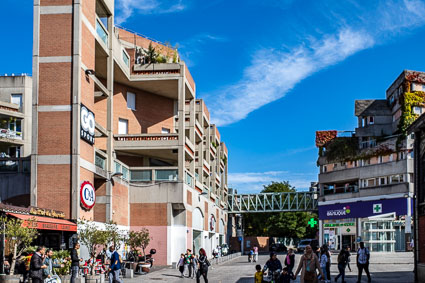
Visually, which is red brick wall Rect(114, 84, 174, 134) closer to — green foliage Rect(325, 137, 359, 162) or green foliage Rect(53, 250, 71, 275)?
green foliage Rect(53, 250, 71, 275)

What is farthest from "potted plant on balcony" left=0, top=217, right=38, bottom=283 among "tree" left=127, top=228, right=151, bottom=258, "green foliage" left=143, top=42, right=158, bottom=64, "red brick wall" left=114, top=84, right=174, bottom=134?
"green foliage" left=143, top=42, right=158, bottom=64

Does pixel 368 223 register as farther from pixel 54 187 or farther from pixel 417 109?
pixel 54 187

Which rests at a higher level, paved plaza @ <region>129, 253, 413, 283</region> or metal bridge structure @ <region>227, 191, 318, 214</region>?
metal bridge structure @ <region>227, 191, 318, 214</region>

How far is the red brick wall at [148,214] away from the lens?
42.0 metres

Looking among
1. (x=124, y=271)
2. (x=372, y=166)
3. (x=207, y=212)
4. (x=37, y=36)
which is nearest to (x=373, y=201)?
(x=372, y=166)

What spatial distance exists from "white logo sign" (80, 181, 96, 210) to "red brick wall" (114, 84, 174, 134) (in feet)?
42.3

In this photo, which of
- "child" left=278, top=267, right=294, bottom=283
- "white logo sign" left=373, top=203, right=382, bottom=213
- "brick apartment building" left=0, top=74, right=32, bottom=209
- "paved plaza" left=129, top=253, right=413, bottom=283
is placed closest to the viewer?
"child" left=278, top=267, right=294, bottom=283

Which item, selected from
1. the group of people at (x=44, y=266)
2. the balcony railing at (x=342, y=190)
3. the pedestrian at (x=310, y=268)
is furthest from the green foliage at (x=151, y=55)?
the balcony railing at (x=342, y=190)

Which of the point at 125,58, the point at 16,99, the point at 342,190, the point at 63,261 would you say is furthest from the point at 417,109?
the point at 63,261

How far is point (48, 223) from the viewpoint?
80.3ft

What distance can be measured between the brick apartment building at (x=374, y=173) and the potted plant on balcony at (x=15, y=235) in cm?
4004

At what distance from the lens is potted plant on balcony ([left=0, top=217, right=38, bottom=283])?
68.1 feet

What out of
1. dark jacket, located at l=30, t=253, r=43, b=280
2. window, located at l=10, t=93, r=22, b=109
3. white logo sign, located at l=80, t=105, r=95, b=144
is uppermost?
window, located at l=10, t=93, r=22, b=109

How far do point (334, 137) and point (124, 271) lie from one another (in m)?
47.7
